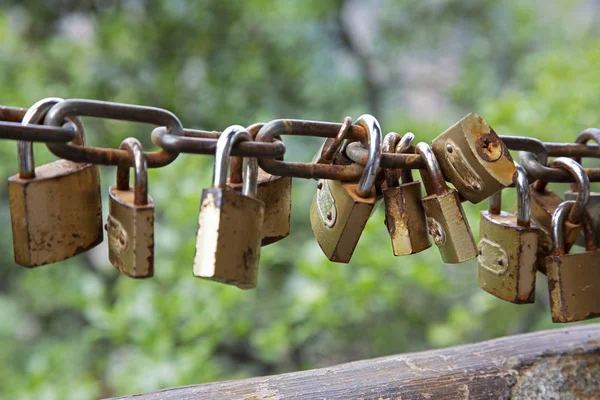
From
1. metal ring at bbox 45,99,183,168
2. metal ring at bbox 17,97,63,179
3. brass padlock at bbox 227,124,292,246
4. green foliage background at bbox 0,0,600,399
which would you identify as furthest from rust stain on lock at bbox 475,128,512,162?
green foliage background at bbox 0,0,600,399

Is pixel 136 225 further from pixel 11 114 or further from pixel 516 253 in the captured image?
pixel 516 253

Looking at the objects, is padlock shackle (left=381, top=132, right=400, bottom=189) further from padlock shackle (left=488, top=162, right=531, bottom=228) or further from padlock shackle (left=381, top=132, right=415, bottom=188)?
padlock shackle (left=488, top=162, right=531, bottom=228)

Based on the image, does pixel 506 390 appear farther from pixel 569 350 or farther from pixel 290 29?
pixel 290 29

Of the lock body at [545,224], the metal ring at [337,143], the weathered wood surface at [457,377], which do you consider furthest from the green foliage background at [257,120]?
the metal ring at [337,143]

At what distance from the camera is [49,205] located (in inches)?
21.8

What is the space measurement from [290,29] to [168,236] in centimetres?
182

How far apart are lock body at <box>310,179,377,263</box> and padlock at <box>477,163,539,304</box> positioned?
0.18m

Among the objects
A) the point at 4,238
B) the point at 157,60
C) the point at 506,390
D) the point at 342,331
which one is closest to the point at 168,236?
the point at 342,331

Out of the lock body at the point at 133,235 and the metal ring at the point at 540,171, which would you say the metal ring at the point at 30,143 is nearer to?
the lock body at the point at 133,235

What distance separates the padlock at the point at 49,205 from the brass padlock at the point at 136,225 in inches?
1.2

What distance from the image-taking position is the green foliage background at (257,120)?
5.95 feet

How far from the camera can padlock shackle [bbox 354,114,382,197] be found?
599 mm

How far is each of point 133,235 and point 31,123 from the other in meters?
0.14

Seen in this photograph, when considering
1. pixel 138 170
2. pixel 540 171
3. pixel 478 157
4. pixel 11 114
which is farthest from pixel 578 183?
pixel 11 114
